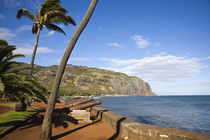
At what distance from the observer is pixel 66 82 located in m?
170

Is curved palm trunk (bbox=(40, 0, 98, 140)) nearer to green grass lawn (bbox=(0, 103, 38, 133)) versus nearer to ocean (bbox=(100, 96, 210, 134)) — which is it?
green grass lawn (bbox=(0, 103, 38, 133))

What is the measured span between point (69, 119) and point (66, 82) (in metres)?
169

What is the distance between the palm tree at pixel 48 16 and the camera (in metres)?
11.5

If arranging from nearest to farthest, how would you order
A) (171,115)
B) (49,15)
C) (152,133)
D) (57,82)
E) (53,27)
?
(152,133) → (57,82) → (49,15) → (53,27) → (171,115)

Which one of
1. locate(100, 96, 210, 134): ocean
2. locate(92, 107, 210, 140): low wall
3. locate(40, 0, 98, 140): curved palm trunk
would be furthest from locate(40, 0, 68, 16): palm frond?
locate(100, 96, 210, 134): ocean

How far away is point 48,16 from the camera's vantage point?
12000mm

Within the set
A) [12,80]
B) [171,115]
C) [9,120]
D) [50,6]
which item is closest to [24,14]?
[50,6]

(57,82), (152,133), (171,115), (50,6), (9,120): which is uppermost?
(50,6)

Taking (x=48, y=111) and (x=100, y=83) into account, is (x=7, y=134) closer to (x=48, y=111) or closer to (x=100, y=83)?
(x=48, y=111)

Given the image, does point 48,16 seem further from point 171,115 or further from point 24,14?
point 171,115

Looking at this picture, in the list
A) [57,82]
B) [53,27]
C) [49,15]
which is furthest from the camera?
[53,27]

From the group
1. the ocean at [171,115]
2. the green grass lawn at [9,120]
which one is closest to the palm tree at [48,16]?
the green grass lawn at [9,120]

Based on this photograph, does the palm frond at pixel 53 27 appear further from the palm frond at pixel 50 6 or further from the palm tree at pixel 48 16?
the palm frond at pixel 50 6

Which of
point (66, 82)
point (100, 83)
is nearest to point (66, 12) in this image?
point (66, 82)
